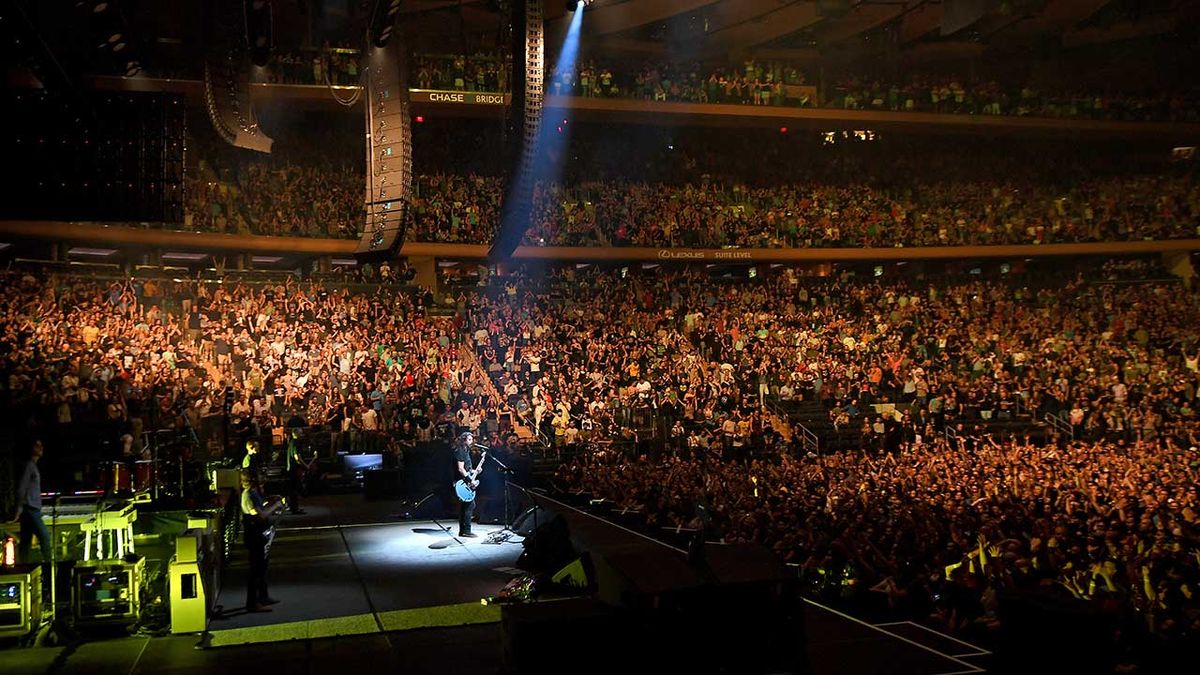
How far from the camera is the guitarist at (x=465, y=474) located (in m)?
13.4

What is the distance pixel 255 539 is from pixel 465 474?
414 cm

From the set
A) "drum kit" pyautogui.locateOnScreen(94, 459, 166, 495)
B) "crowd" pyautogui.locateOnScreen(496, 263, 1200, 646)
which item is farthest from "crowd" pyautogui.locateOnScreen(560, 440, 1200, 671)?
"drum kit" pyautogui.locateOnScreen(94, 459, 166, 495)

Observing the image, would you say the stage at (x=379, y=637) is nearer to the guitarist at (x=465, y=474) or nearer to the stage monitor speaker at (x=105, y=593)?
the stage monitor speaker at (x=105, y=593)

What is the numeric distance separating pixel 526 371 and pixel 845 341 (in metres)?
9.43

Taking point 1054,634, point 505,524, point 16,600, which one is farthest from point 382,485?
point 1054,634

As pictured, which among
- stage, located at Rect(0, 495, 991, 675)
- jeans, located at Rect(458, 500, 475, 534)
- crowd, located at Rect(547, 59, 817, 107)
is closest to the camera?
stage, located at Rect(0, 495, 991, 675)

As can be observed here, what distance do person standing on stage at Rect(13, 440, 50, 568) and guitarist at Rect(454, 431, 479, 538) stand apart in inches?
210

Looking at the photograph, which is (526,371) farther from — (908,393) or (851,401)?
(908,393)

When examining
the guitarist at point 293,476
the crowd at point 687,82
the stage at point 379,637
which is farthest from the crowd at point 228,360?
the crowd at point 687,82

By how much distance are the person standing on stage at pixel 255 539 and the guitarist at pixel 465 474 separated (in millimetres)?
3834

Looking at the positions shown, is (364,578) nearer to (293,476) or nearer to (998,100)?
(293,476)

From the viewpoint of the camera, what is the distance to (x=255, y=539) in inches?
375

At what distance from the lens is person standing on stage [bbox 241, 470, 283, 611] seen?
373 inches

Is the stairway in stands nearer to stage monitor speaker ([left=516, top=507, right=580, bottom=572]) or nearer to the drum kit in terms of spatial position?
stage monitor speaker ([left=516, top=507, right=580, bottom=572])
